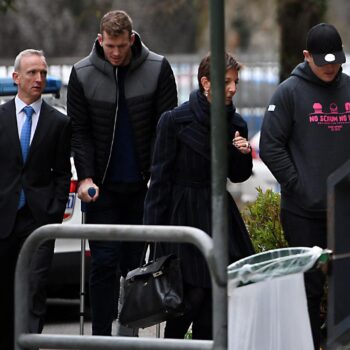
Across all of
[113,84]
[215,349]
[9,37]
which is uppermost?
[9,37]

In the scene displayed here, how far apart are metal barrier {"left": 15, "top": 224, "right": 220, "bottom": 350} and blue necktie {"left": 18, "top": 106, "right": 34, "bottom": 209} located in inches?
64.9

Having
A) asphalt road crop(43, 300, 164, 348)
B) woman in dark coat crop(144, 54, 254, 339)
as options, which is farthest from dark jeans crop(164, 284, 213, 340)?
asphalt road crop(43, 300, 164, 348)

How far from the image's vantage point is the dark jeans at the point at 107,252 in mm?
7766

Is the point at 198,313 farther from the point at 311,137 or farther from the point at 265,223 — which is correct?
the point at 265,223

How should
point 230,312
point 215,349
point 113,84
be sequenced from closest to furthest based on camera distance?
point 215,349
point 230,312
point 113,84

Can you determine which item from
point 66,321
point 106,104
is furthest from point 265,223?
point 66,321

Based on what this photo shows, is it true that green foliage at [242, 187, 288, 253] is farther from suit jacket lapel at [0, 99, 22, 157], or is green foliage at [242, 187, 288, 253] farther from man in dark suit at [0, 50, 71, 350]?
suit jacket lapel at [0, 99, 22, 157]

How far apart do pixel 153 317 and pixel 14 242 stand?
3.31 ft

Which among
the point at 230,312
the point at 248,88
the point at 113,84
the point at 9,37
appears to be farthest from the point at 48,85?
the point at 9,37

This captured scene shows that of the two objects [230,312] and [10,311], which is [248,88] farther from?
[230,312]

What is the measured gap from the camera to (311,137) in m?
7.10

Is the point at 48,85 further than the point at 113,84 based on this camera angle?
Yes

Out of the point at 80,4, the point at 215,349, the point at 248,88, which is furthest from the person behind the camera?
the point at 80,4

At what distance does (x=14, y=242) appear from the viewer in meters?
7.17
